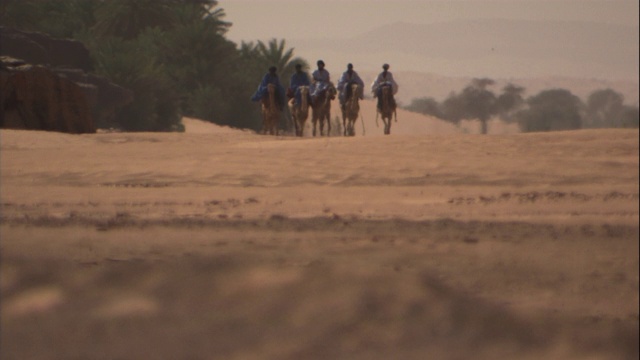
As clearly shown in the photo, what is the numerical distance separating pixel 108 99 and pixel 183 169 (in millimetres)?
20539

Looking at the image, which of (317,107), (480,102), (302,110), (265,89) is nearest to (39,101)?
(265,89)

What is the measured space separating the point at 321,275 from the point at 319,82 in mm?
17505

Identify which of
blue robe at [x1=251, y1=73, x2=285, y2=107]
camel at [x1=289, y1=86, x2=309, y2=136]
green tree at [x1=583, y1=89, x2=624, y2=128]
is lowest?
green tree at [x1=583, y1=89, x2=624, y2=128]

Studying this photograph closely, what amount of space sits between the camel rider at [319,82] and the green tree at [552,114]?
84.3 ft

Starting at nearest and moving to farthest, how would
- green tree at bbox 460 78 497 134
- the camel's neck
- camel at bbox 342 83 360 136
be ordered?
the camel's neck, camel at bbox 342 83 360 136, green tree at bbox 460 78 497 134

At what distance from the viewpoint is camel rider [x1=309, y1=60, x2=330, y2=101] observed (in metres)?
21.8

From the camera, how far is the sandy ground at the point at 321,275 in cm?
405

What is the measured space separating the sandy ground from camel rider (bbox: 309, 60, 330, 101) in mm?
13679

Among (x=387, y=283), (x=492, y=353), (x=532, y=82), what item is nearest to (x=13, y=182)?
(x=387, y=283)

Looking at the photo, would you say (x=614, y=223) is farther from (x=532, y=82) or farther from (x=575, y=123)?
(x=532, y=82)

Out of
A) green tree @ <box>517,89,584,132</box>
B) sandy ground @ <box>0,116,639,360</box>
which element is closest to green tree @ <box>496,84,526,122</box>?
green tree @ <box>517,89,584,132</box>

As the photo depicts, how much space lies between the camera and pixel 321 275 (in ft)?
15.0

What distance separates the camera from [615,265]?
4828 millimetres

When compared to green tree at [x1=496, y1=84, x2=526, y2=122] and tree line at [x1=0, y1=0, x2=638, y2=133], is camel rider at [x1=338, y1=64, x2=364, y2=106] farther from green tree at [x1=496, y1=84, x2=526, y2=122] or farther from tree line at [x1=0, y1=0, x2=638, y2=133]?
green tree at [x1=496, y1=84, x2=526, y2=122]
